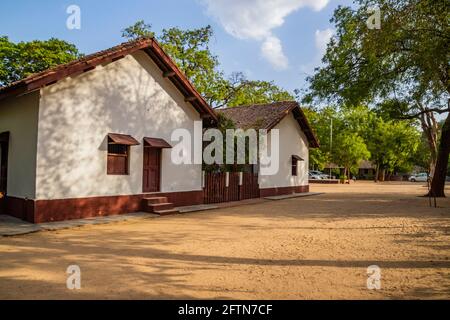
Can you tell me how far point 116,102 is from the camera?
39.1 ft

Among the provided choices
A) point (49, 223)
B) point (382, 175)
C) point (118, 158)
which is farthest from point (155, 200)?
point (382, 175)

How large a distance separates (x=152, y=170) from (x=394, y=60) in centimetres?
1258

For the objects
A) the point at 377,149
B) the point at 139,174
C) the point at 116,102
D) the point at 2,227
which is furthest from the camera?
the point at 377,149

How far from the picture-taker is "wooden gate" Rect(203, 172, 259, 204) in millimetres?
16125

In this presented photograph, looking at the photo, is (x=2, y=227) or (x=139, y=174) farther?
(x=139, y=174)

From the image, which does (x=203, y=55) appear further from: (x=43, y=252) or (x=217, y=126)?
(x=43, y=252)

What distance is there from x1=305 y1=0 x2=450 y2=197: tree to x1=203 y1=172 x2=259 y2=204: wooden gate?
6.06m

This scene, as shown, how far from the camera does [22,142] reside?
10.7m

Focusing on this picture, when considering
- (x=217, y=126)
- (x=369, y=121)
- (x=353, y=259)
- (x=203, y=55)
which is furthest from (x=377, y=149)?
(x=353, y=259)

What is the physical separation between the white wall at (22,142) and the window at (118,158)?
94.1 inches

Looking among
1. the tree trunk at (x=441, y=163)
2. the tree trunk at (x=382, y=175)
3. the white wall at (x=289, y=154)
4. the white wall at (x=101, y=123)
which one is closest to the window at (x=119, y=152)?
the white wall at (x=101, y=123)

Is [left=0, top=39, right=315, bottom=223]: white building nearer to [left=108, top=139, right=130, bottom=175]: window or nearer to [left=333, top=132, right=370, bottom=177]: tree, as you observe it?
[left=108, top=139, right=130, bottom=175]: window

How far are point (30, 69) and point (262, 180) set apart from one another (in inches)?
917

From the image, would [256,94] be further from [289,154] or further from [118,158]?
[118,158]
